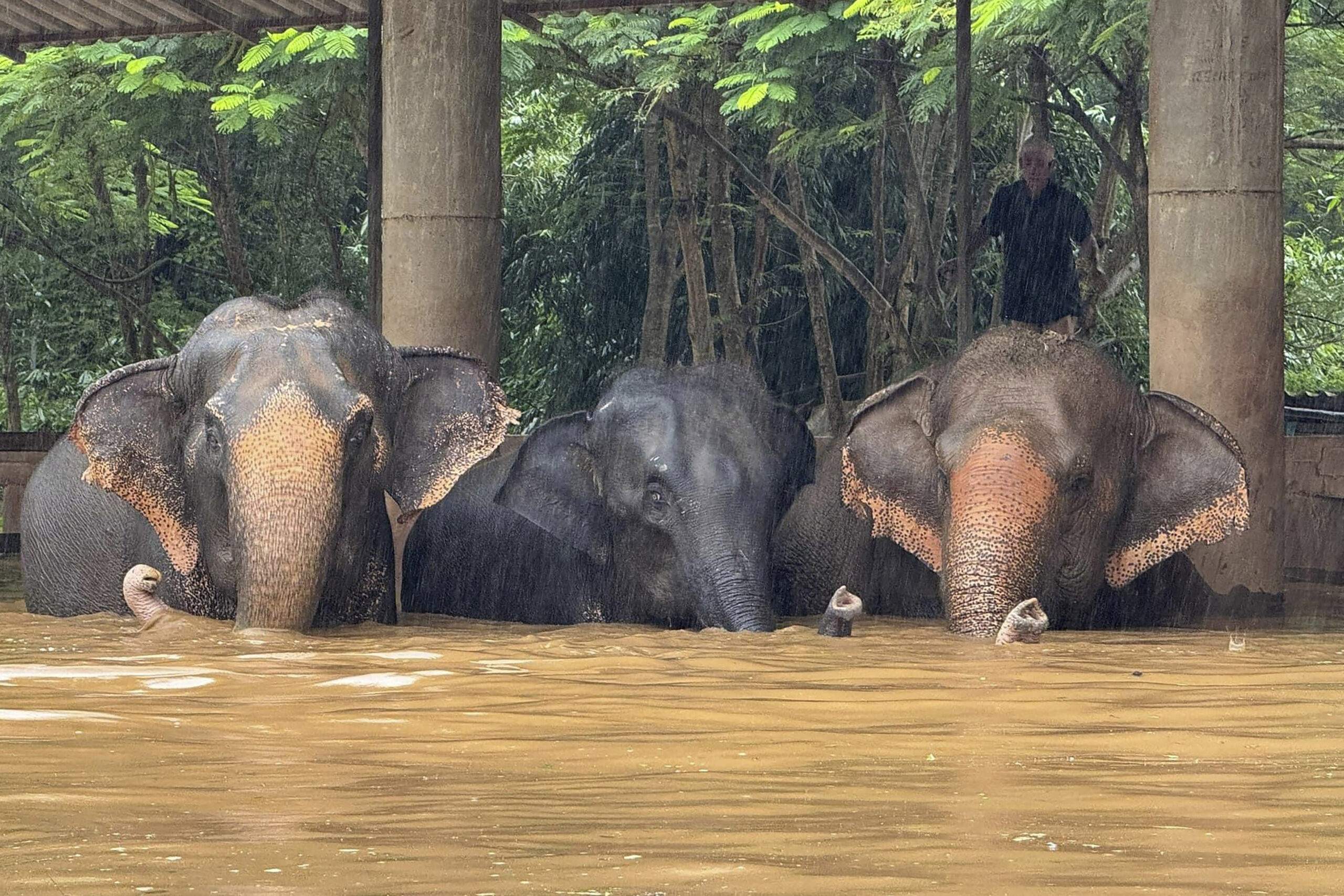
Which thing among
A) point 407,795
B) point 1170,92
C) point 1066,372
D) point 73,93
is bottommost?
point 407,795

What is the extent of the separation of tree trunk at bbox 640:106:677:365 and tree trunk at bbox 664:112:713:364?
1.64 feet

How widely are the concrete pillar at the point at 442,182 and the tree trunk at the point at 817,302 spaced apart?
5734mm

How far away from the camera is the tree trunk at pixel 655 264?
51.5ft

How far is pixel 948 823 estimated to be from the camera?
2.91 metres

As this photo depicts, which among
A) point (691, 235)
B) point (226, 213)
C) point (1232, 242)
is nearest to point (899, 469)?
point (1232, 242)

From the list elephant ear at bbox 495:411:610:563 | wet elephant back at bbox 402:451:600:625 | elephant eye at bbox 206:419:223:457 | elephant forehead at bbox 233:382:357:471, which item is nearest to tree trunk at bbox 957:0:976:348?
elephant ear at bbox 495:411:610:563

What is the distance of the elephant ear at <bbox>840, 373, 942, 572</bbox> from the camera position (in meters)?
7.55

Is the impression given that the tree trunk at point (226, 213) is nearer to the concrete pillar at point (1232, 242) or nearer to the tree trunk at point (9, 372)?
the tree trunk at point (9, 372)

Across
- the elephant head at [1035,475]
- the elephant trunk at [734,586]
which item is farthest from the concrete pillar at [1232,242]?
the elephant trunk at [734,586]

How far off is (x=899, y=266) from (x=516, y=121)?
7090 mm

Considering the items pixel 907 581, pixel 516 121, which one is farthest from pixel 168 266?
pixel 907 581

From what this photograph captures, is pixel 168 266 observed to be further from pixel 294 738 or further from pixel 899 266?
pixel 294 738

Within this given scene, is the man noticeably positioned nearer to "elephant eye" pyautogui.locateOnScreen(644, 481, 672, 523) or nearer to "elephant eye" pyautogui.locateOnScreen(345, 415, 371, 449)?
"elephant eye" pyautogui.locateOnScreen(644, 481, 672, 523)

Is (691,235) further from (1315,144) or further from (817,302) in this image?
(1315,144)
